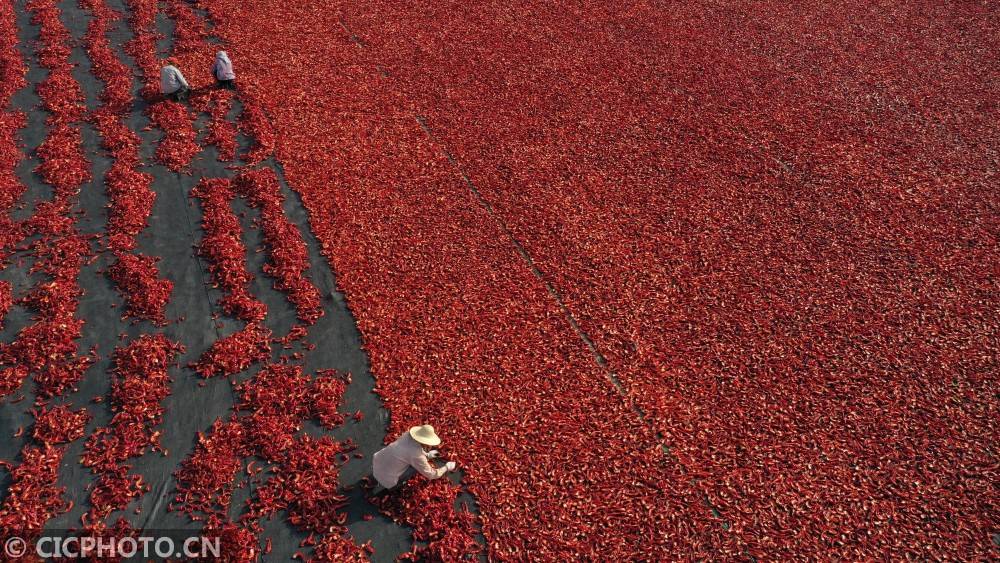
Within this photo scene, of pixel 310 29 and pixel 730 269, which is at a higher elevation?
pixel 730 269

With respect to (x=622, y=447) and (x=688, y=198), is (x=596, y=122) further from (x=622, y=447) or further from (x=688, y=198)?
(x=622, y=447)

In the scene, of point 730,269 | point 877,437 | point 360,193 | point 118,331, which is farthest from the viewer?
point 360,193

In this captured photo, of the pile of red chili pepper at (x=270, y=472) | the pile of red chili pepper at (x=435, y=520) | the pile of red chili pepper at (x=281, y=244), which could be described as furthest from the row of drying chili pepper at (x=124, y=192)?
the pile of red chili pepper at (x=435, y=520)

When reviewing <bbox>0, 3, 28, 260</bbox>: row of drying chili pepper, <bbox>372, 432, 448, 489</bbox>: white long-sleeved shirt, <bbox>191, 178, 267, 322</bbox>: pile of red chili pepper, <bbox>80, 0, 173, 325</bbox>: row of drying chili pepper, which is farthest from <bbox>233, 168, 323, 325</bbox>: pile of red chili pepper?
<bbox>0, 3, 28, 260</bbox>: row of drying chili pepper

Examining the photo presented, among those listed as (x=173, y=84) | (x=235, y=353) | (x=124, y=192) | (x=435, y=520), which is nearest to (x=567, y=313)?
(x=435, y=520)

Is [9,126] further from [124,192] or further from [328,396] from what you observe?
[328,396]

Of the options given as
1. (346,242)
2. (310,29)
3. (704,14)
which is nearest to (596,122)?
(346,242)

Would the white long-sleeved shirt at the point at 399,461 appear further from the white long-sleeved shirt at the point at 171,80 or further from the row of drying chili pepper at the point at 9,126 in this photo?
the white long-sleeved shirt at the point at 171,80
